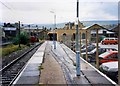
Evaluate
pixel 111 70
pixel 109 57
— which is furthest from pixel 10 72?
pixel 111 70

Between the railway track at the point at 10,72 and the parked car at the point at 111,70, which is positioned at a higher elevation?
the parked car at the point at 111,70

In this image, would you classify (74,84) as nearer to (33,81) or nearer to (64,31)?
(33,81)

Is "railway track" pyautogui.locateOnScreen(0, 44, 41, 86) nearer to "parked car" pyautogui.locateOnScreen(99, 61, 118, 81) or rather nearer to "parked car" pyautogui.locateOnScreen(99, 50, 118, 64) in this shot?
"parked car" pyautogui.locateOnScreen(99, 61, 118, 81)

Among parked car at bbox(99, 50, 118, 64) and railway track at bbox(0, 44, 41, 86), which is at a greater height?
parked car at bbox(99, 50, 118, 64)

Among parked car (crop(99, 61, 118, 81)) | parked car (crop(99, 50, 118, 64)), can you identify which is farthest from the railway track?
parked car (crop(99, 50, 118, 64))

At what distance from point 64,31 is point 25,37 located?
1968 centimetres

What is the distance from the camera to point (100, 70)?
1487cm

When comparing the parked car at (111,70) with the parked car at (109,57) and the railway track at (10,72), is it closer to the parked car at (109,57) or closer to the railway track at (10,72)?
the parked car at (109,57)

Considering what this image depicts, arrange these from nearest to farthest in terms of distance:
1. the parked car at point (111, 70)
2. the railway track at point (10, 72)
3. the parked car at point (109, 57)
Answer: the parked car at point (111, 70) < the railway track at point (10, 72) < the parked car at point (109, 57)

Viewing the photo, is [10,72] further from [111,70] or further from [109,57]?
[111,70]

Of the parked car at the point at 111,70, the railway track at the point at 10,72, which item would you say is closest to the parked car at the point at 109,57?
the parked car at the point at 111,70

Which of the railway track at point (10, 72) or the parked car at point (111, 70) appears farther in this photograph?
the railway track at point (10, 72)

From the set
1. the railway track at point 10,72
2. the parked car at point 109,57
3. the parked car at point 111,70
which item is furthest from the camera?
the parked car at point 109,57

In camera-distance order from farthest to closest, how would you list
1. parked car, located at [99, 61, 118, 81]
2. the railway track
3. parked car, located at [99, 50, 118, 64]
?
parked car, located at [99, 50, 118, 64], the railway track, parked car, located at [99, 61, 118, 81]
